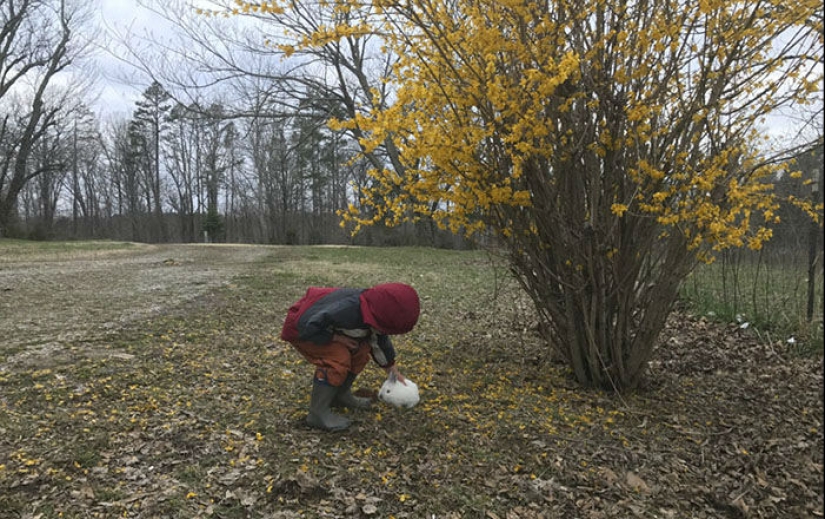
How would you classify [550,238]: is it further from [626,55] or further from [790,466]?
[790,466]

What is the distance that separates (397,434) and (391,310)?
33.2 inches

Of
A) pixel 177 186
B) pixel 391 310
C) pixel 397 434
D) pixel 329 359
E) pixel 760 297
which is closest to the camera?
pixel 391 310

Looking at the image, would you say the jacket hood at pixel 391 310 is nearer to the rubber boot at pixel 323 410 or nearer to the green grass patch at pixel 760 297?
the rubber boot at pixel 323 410

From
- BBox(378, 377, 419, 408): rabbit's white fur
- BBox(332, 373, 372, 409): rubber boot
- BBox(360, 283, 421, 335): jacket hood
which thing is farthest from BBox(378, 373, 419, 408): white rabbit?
BBox(360, 283, 421, 335): jacket hood

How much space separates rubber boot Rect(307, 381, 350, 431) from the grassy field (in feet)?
0.21

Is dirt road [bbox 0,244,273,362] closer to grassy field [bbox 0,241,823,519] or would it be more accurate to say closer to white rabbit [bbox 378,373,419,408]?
grassy field [bbox 0,241,823,519]

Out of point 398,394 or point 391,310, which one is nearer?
point 391,310

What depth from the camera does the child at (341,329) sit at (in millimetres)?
3059

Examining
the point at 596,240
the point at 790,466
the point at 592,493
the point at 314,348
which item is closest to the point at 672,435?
the point at 790,466

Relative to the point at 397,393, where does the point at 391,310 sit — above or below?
above

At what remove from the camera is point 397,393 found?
11.8 ft

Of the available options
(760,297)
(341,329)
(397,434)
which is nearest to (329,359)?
(341,329)

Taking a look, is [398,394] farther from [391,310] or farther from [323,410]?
[391,310]

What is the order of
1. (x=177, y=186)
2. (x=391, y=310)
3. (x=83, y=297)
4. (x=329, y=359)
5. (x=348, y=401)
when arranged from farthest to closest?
(x=177, y=186), (x=83, y=297), (x=348, y=401), (x=329, y=359), (x=391, y=310)
